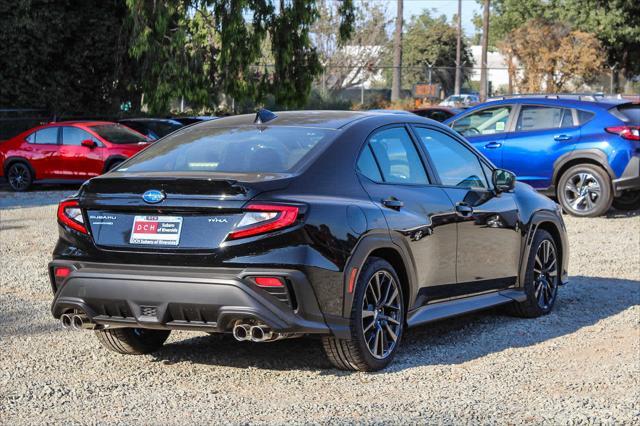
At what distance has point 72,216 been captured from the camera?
6.32 m

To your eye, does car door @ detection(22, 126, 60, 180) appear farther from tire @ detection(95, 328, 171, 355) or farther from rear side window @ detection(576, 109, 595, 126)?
tire @ detection(95, 328, 171, 355)

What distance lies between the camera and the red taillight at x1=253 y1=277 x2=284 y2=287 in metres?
5.79

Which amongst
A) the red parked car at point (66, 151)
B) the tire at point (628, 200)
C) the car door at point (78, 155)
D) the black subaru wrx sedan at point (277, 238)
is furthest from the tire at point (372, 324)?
the car door at point (78, 155)

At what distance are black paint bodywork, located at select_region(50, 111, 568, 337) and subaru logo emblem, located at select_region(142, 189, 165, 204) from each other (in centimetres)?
4

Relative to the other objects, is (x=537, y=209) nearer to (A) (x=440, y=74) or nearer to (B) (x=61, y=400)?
(B) (x=61, y=400)

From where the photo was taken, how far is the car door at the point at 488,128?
16.2 meters

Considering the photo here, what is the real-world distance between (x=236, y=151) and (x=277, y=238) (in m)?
0.97

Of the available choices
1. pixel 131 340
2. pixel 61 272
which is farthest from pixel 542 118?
pixel 61 272

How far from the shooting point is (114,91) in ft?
101

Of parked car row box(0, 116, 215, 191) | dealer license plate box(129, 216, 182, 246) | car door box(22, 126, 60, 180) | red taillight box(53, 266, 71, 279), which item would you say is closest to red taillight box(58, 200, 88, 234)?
red taillight box(53, 266, 71, 279)

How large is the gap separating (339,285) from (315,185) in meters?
0.60

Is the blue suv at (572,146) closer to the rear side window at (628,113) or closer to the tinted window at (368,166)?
the rear side window at (628,113)

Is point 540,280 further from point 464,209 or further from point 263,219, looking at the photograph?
point 263,219

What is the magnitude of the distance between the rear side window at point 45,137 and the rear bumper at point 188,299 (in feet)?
54.0
